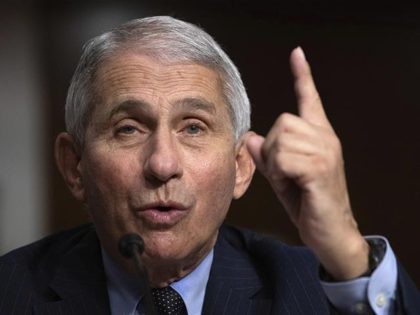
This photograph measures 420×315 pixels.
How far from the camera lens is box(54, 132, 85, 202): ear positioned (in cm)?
191

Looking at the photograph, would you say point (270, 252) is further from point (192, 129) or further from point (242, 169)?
point (192, 129)

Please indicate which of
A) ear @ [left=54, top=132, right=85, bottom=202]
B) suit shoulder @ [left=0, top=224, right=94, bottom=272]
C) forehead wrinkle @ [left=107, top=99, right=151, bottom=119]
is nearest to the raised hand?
forehead wrinkle @ [left=107, top=99, right=151, bottom=119]

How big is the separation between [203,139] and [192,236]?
192 mm

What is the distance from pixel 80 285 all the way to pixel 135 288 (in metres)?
0.13

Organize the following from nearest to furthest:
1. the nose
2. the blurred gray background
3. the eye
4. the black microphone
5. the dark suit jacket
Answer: the black microphone < the nose < the eye < the dark suit jacket < the blurred gray background

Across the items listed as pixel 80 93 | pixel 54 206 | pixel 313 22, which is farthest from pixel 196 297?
pixel 313 22

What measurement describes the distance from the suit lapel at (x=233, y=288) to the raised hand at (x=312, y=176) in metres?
0.38

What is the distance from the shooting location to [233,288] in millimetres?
1894

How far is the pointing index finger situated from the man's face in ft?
0.93

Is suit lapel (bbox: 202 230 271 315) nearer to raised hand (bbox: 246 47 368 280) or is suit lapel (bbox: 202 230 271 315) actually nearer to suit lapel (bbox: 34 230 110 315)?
suit lapel (bbox: 34 230 110 315)

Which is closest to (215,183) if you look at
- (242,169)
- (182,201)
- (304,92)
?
(182,201)

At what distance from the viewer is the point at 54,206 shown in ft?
10.7

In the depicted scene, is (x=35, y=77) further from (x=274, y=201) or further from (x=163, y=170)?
(x=163, y=170)

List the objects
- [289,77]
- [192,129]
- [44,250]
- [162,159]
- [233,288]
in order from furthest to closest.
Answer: [289,77]
[44,250]
[233,288]
[192,129]
[162,159]
